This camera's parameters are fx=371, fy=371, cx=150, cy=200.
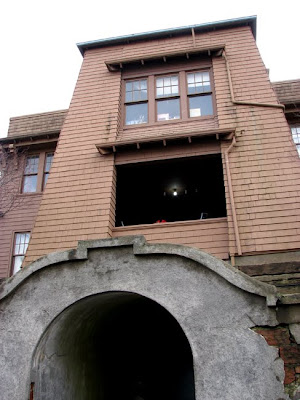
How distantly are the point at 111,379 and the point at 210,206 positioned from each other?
9.16m

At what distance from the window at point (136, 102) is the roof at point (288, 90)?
4.79 metres

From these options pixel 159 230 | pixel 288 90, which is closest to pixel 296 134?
pixel 288 90

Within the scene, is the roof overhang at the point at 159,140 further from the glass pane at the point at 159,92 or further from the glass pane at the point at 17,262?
the glass pane at the point at 17,262

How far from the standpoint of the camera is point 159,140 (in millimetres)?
10836

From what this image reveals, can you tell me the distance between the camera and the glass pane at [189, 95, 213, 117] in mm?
11812

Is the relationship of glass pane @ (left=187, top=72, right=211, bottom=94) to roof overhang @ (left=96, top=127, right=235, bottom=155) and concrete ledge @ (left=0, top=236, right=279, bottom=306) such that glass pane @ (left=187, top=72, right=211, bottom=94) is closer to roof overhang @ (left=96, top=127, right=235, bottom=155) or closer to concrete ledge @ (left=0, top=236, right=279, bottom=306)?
roof overhang @ (left=96, top=127, right=235, bottom=155)

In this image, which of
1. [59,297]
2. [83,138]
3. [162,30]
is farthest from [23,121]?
[59,297]

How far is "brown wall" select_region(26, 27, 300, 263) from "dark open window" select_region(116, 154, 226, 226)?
3.57 feet

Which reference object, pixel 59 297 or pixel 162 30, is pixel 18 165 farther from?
pixel 59 297

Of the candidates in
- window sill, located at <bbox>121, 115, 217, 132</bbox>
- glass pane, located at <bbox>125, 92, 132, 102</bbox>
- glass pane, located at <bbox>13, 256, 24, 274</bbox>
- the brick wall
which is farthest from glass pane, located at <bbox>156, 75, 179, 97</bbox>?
the brick wall

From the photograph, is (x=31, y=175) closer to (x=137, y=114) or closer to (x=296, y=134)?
(x=137, y=114)

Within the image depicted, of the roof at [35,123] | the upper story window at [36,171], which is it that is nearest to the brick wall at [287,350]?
the upper story window at [36,171]

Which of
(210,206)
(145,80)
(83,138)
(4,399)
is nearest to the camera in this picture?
(4,399)

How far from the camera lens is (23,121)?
15703 mm
